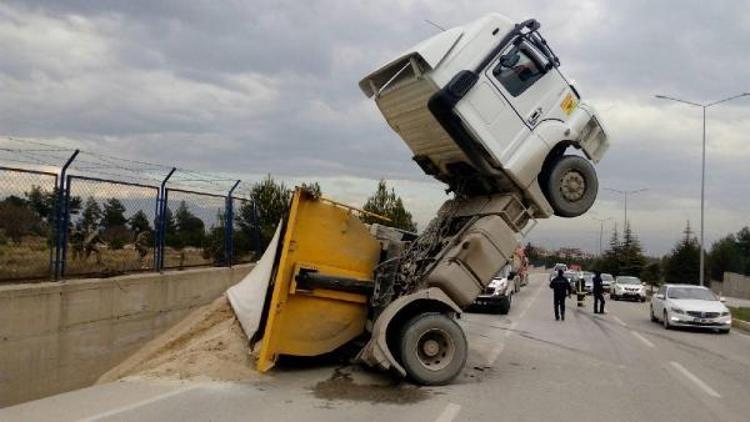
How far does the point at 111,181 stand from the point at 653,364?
Answer: 931 cm

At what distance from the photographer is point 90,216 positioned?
11633mm

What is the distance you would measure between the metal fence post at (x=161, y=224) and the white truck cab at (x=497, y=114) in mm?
4928

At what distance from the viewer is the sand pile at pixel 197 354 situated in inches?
363

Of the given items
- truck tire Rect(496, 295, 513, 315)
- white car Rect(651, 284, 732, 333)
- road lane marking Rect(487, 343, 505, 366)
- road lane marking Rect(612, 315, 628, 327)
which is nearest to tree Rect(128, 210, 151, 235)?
road lane marking Rect(487, 343, 505, 366)

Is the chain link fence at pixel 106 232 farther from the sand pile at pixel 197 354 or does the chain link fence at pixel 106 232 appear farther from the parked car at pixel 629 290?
the parked car at pixel 629 290

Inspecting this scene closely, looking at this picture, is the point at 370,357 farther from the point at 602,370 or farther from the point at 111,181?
the point at 111,181

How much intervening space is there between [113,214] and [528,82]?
716 cm

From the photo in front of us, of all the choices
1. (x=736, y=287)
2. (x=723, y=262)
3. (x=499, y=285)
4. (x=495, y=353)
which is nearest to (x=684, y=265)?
(x=736, y=287)

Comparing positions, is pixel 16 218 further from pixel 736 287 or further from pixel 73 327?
pixel 736 287

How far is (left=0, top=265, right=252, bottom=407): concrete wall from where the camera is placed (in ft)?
28.8

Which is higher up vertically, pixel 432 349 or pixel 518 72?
pixel 518 72

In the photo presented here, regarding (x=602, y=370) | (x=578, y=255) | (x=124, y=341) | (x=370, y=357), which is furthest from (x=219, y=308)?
(x=578, y=255)

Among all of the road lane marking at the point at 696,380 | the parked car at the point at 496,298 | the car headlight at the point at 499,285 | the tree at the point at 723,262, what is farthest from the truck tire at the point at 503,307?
the tree at the point at 723,262

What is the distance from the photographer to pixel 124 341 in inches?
438
